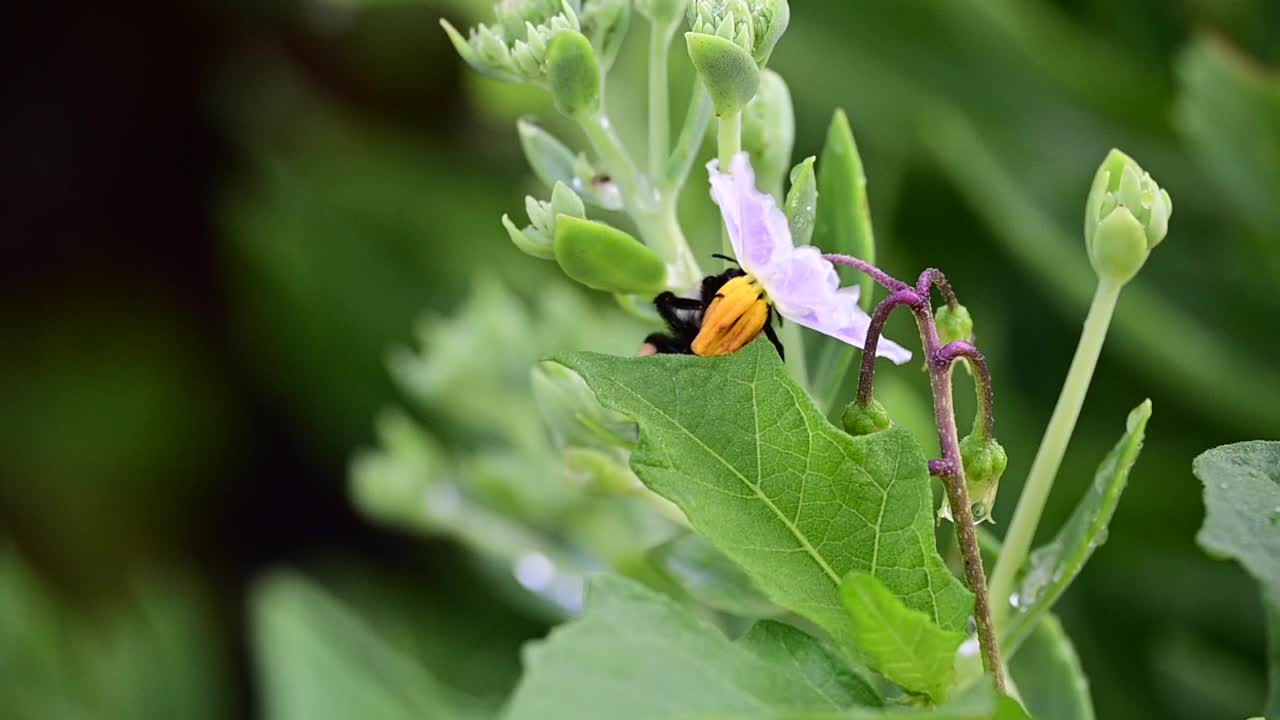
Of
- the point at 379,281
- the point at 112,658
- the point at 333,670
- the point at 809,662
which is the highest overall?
the point at 809,662

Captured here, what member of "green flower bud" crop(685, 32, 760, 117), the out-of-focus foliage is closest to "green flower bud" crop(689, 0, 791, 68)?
"green flower bud" crop(685, 32, 760, 117)

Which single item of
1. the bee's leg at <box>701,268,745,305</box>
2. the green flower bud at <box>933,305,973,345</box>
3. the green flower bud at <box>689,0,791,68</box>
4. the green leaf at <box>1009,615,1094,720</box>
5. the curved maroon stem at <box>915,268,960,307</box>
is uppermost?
the green flower bud at <box>689,0,791,68</box>

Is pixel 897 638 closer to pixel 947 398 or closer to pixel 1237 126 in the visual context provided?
pixel 947 398

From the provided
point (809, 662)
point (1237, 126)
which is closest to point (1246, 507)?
point (809, 662)

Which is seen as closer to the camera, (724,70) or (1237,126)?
(724,70)

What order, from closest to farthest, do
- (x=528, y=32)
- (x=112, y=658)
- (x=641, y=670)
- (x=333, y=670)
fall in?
(x=641, y=670)
(x=528, y=32)
(x=333, y=670)
(x=112, y=658)

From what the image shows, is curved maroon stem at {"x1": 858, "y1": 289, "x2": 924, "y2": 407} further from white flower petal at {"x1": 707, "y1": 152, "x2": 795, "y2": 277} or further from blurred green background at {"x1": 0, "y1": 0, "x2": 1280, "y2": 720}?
blurred green background at {"x1": 0, "y1": 0, "x2": 1280, "y2": 720}

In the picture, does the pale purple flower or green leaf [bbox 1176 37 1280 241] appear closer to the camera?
the pale purple flower
